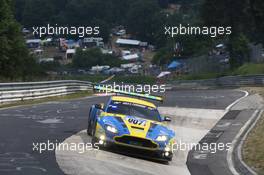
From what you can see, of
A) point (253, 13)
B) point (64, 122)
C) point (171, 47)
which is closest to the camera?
point (64, 122)

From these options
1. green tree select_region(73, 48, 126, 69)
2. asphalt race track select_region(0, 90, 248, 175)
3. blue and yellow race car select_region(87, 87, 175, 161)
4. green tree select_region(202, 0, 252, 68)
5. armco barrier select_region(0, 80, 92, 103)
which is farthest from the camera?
green tree select_region(73, 48, 126, 69)

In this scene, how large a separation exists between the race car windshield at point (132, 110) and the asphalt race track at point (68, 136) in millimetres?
1124

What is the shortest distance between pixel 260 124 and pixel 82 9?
76865 millimetres

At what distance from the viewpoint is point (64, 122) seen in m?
18.8

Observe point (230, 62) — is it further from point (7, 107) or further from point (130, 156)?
point (130, 156)

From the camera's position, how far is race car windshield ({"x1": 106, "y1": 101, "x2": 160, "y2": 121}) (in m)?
14.7

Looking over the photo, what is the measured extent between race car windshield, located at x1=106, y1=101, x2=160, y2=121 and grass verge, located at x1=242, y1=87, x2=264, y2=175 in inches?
95.0

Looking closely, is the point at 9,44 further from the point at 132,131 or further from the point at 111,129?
the point at 132,131

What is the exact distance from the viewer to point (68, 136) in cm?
1565

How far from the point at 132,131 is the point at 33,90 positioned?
16.9 m

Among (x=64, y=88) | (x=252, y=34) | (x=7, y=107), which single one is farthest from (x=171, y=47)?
(x=7, y=107)

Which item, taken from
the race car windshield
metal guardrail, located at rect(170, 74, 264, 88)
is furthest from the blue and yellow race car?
metal guardrail, located at rect(170, 74, 264, 88)

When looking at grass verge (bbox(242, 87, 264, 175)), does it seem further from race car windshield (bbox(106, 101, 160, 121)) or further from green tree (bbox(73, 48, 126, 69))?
green tree (bbox(73, 48, 126, 69))

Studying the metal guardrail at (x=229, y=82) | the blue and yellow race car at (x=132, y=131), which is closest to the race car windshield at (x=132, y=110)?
the blue and yellow race car at (x=132, y=131)
